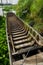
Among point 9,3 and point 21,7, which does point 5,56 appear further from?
point 9,3

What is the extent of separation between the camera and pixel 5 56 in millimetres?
6488

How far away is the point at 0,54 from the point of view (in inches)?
262

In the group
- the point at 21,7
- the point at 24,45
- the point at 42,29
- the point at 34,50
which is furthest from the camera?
the point at 21,7

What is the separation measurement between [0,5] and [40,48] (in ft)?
71.6

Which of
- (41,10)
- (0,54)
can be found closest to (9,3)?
(41,10)

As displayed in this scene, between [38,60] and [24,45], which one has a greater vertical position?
[38,60]

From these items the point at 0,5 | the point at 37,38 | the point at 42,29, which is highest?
the point at 37,38

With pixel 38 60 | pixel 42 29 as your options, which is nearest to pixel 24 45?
pixel 38 60

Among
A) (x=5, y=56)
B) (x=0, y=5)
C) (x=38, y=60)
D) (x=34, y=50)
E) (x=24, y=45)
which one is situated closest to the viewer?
(x=38, y=60)

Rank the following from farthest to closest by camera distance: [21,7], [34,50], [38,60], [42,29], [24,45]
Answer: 1. [21,7]
2. [42,29]
3. [24,45]
4. [34,50]
5. [38,60]

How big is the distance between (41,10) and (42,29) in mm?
2815

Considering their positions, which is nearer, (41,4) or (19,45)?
(19,45)

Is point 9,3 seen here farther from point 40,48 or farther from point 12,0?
point 40,48

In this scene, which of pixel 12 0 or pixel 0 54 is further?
pixel 12 0
